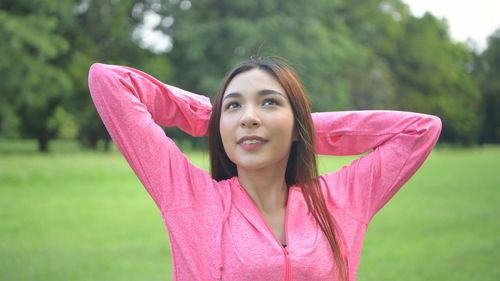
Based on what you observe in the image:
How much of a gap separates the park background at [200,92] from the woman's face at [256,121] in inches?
15.2

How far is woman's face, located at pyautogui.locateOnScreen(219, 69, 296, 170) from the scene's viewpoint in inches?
58.9

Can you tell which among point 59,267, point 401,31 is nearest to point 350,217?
point 59,267

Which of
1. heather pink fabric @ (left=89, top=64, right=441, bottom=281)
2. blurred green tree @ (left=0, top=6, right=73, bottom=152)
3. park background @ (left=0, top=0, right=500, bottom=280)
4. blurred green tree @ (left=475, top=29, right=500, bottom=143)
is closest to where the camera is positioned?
heather pink fabric @ (left=89, top=64, right=441, bottom=281)

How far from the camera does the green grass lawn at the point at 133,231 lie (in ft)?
13.9

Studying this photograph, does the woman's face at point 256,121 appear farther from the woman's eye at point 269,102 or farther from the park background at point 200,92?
the park background at point 200,92

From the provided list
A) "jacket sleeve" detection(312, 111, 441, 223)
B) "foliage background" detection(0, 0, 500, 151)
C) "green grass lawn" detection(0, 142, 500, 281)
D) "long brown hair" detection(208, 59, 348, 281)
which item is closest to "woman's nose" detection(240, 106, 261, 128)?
"long brown hair" detection(208, 59, 348, 281)

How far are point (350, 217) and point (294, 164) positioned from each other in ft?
0.96

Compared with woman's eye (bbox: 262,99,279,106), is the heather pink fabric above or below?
below

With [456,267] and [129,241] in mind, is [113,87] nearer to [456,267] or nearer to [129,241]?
[456,267]

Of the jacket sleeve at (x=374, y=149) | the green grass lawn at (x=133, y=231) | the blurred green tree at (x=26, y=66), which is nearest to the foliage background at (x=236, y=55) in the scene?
the blurred green tree at (x=26, y=66)

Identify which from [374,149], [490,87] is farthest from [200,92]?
[490,87]

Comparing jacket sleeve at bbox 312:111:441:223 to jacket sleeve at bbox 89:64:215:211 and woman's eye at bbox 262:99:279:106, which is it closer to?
woman's eye at bbox 262:99:279:106

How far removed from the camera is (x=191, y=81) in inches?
873

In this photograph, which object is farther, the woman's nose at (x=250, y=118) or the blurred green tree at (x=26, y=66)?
the blurred green tree at (x=26, y=66)
